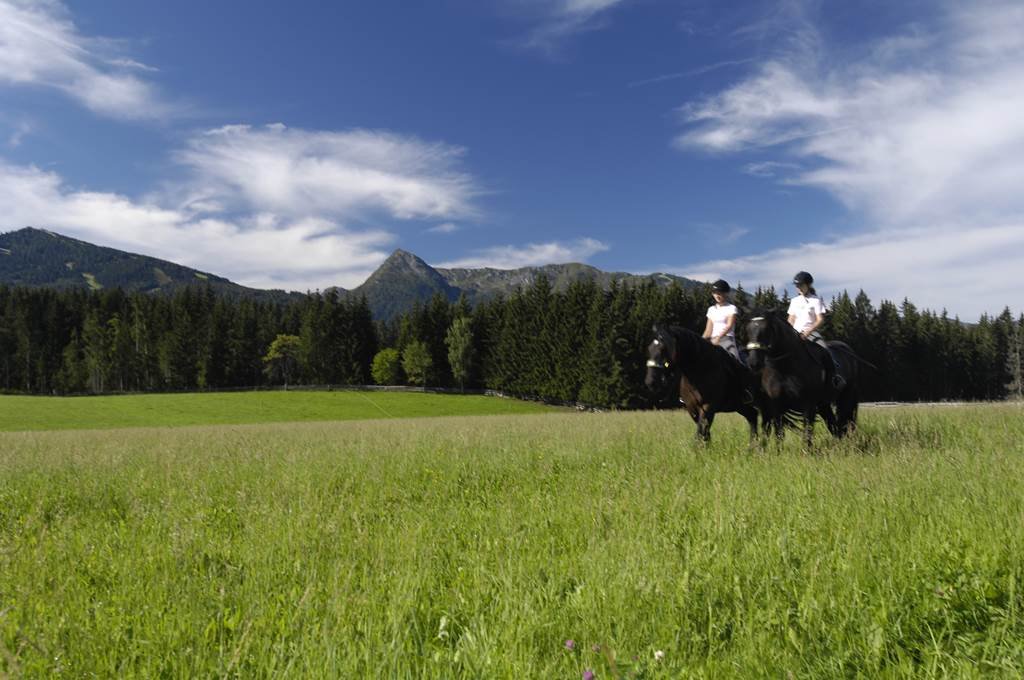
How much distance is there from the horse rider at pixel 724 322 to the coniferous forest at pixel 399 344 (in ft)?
213

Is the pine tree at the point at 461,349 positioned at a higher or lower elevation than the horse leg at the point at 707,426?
higher

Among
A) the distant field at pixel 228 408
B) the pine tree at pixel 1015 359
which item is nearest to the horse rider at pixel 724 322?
the distant field at pixel 228 408

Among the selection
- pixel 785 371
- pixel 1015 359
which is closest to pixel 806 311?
pixel 785 371

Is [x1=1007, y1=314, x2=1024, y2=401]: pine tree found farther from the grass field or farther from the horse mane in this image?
the grass field

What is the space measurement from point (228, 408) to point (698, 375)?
2584 inches

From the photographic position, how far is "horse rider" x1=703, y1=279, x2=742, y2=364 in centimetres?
1107

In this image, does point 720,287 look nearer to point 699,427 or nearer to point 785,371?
point 785,371

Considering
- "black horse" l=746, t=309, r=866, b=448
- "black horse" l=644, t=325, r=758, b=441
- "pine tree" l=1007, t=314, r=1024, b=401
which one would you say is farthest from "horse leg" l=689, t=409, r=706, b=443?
"pine tree" l=1007, t=314, r=1024, b=401

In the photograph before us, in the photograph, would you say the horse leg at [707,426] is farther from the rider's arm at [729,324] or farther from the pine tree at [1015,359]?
the pine tree at [1015,359]

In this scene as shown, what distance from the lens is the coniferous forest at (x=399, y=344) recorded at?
83562 millimetres

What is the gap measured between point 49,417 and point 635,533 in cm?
6628

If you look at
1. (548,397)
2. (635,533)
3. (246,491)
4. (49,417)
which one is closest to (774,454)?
(635,533)

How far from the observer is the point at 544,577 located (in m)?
3.97

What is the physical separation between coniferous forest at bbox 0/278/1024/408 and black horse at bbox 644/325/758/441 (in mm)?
65758
